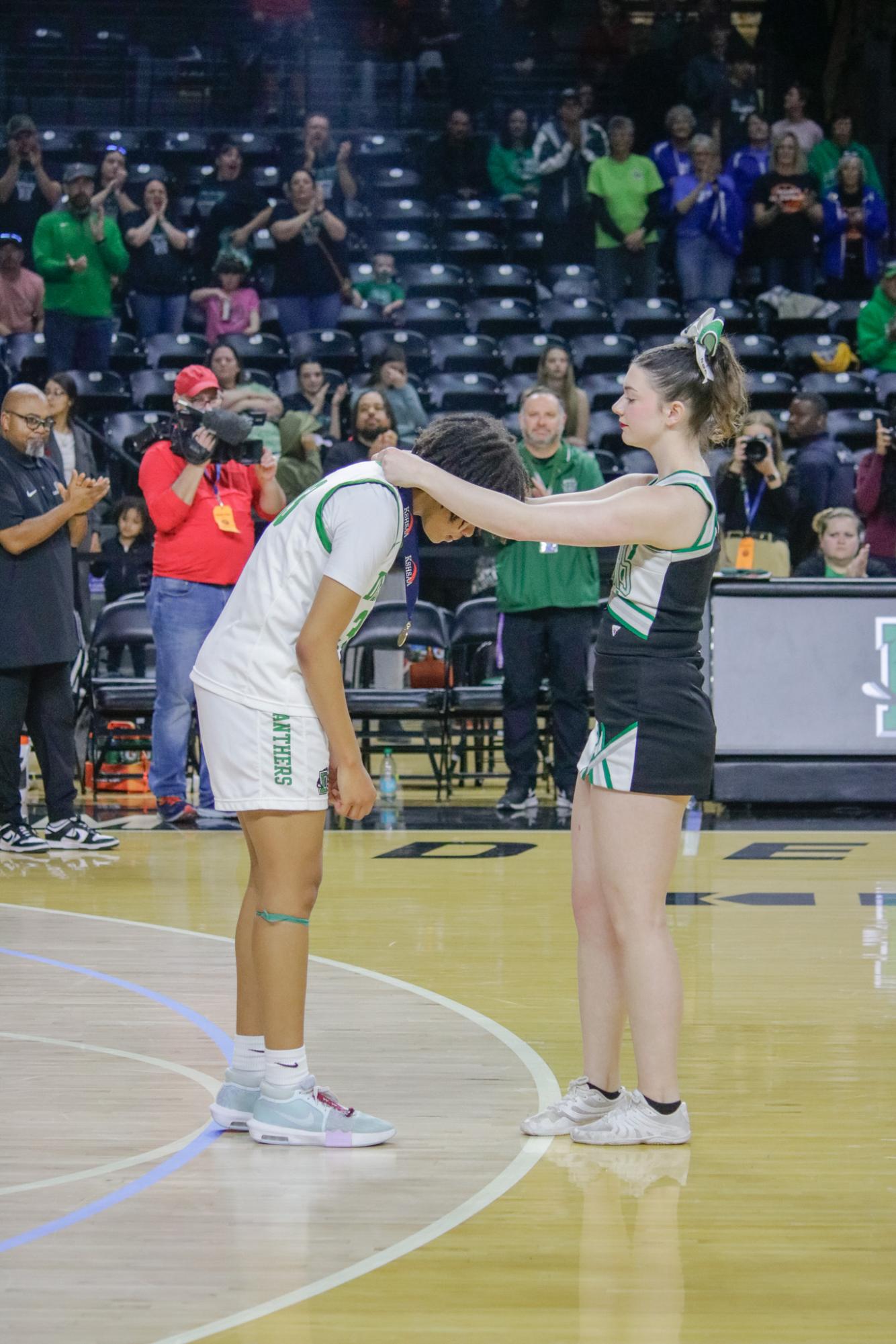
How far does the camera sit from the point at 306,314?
14.3m

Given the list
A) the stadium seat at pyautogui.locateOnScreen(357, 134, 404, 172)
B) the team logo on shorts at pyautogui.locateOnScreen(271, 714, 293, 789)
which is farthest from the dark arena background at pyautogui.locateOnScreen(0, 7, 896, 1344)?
the stadium seat at pyautogui.locateOnScreen(357, 134, 404, 172)

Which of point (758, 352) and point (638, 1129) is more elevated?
point (758, 352)

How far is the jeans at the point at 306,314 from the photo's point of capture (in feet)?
46.8

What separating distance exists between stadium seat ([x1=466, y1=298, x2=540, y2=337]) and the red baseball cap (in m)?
6.84

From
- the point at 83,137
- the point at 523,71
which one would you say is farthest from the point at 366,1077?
the point at 523,71

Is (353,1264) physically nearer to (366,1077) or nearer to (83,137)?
(366,1077)

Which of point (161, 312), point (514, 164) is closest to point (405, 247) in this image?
point (514, 164)

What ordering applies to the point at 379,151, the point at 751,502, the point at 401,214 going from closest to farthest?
1. the point at 751,502
2. the point at 401,214
3. the point at 379,151

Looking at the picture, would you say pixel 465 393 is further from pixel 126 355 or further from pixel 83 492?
pixel 83 492

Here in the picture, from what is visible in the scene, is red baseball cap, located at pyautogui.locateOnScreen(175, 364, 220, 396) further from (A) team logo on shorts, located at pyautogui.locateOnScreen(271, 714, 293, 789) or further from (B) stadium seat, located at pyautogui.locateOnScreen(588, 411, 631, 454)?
(B) stadium seat, located at pyautogui.locateOnScreen(588, 411, 631, 454)

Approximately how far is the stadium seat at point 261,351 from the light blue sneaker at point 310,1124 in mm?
10510

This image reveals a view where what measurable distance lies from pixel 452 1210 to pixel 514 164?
45.9ft

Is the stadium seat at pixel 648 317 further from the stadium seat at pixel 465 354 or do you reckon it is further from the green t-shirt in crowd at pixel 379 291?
the green t-shirt in crowd at pixel 379 291

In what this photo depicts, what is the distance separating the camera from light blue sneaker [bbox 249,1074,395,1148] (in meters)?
3.49
